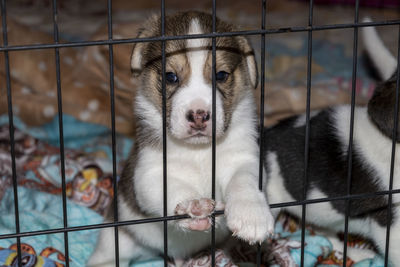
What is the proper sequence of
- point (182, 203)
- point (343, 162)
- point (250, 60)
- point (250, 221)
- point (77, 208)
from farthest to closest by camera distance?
point (77, 208), point (343, 162), point (250, 60), point (182, 203), point (250, 221)

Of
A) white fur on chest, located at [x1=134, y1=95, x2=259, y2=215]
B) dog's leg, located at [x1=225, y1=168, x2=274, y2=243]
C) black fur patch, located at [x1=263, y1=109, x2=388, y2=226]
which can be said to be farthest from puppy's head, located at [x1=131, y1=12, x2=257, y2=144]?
black fur patch, located at [x1=263, y1=109, x2=388, y2=226]

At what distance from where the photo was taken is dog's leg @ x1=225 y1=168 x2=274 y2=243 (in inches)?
71.6

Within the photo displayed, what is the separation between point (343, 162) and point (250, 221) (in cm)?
98

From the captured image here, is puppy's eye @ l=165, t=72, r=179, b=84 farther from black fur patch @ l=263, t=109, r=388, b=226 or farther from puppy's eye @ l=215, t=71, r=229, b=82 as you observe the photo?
black fur patch @ l=263, t=109, r=388, b=226

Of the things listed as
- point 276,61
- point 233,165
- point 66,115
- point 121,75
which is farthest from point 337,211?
point 276,61

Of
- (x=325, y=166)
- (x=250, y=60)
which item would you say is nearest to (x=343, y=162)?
(x=325, y=166)

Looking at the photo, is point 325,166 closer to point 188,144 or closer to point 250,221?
point 188,144

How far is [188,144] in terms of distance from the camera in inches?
93.7

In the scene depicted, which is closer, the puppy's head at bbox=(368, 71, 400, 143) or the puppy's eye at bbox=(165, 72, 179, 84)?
the puppy's eye at bbox=(165, 72, 179, 84)

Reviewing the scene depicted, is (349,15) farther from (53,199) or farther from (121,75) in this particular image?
(53,199)

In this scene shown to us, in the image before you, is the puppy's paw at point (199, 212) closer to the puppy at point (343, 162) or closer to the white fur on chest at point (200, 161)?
the white fur on chest at point (200, 161)

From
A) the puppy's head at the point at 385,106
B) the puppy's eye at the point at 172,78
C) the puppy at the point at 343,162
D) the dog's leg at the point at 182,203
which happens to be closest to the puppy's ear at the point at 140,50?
the puppy's eye at the point at 172,78

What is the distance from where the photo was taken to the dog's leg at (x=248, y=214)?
1.82 meters

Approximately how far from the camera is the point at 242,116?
2492mm
